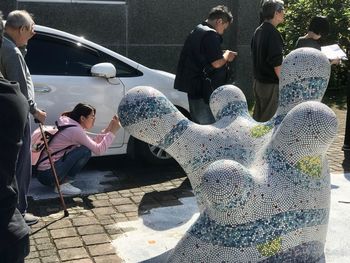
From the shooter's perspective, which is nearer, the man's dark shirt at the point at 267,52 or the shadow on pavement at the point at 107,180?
the shadow on pavement at the point at 107,180

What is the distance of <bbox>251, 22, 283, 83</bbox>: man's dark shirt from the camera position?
225 inches

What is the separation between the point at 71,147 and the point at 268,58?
2.32 m

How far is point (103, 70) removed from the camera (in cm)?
568

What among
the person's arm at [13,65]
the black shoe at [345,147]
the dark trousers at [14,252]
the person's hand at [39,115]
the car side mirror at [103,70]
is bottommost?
the black shoe at [345,147]

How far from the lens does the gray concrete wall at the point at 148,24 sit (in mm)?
10266

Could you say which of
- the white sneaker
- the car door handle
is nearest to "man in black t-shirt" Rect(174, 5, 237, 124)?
the car door handle

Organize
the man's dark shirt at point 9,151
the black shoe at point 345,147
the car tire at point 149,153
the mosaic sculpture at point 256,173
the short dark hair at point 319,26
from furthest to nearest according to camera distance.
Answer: the black shoe at point 345,147
the car tire at point 149,153
the short dark hair at point 319,26
the mosaic sculpture at point 256,173
the man's dark shirt at point 9,151

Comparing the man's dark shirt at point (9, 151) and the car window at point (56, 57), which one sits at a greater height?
the man's dark shirt at point (9, 151)

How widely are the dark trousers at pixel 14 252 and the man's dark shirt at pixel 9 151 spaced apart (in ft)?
0.08

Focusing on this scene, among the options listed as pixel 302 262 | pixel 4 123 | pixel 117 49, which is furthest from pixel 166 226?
pixel 117 49

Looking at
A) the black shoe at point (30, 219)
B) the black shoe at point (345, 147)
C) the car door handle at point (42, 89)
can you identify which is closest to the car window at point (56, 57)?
the car door handle at point (42, 89)

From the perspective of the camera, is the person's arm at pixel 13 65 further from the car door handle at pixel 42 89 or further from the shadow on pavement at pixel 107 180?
the car door handle at pixel 42 89

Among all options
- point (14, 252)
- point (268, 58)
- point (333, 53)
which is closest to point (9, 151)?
point (14, 252)

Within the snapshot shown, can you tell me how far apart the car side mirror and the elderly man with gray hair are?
1282 millimetres
